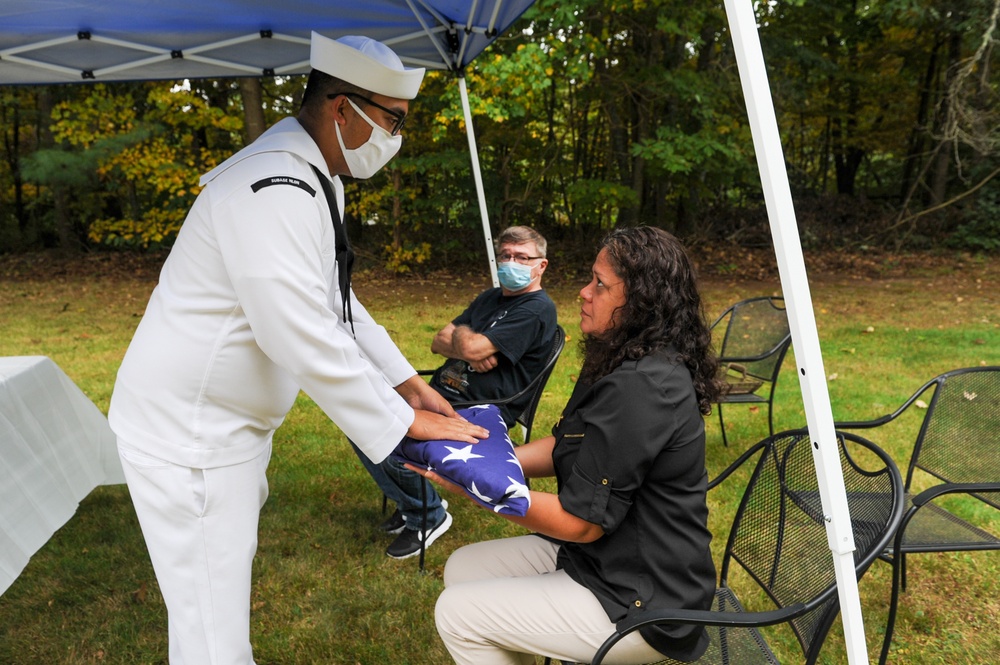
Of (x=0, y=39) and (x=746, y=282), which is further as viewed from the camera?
(x=746, y=282)

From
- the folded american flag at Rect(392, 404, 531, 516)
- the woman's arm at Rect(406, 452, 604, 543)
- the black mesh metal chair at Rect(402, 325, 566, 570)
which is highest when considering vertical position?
the folded american flag at Rect(392, 404, 531, 516)

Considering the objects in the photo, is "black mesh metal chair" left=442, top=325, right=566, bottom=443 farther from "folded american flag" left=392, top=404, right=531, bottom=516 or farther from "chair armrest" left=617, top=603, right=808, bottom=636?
"chair armrest" left=617, top=603, right=808, bottom=636

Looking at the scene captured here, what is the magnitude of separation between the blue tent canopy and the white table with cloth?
5.82 feet

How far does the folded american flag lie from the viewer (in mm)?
1850

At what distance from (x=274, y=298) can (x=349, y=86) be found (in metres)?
0.65

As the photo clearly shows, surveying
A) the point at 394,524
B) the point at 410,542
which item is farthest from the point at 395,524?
the point at 410,542

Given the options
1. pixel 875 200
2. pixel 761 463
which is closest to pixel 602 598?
pixel 761 463

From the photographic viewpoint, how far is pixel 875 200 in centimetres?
1669

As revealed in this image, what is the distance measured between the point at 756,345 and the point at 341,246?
11.6 ft

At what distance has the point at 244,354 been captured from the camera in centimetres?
197

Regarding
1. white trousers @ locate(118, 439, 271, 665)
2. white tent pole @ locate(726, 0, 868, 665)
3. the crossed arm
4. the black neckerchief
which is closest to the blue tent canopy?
Answer: the crossed arm

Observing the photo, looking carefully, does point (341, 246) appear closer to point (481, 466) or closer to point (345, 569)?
point (481, 466)

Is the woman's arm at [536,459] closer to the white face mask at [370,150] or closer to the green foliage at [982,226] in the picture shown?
the white face mask at [370,150]

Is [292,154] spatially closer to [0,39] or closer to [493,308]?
[493,308]
